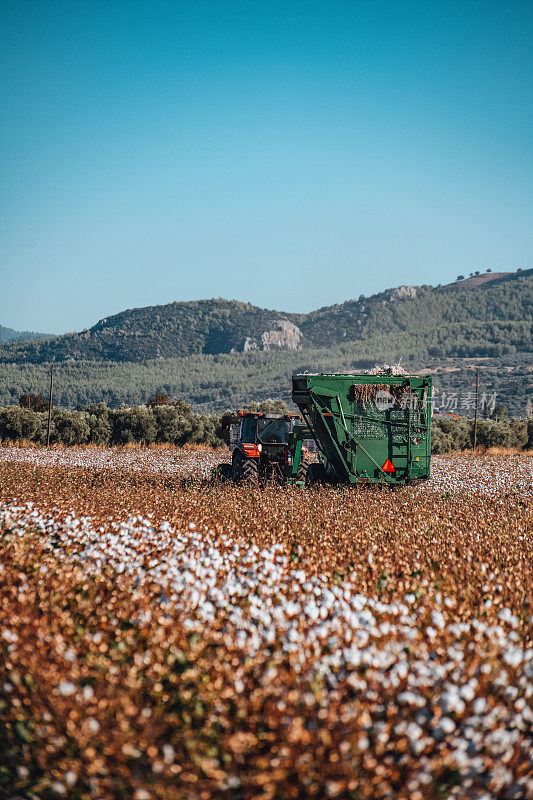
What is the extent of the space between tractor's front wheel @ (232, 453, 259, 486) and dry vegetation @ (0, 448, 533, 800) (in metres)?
6.06

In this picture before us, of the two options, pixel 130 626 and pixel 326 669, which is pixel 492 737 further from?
pixel 130 626

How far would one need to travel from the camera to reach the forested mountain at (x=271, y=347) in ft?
333

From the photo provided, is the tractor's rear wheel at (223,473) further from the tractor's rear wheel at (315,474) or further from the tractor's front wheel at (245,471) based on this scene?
the tractor's rear wheel at (315,474)

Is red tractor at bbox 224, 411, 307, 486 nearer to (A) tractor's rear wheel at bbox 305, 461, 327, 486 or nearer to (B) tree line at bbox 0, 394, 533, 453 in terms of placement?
(A) tractor's rear wheel at bbox 305, 461, 327, 486

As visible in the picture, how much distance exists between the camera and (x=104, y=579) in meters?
5.79

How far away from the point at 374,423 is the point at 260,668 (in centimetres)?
991

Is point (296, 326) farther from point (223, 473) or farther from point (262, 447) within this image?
point (262, 447)

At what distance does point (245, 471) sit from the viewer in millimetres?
14016

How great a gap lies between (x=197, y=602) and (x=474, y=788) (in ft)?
8.50

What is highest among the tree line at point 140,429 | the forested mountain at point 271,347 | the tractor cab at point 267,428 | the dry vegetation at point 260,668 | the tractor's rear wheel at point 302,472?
the forested mountain at point 271,347

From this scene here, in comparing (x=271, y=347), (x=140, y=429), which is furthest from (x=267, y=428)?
(x=271, y=347)

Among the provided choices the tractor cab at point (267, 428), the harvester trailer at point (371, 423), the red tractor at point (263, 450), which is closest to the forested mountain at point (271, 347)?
the tractor cab at point (267, 428)

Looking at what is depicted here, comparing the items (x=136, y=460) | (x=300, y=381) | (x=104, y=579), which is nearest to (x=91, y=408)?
(x=136, y=460)

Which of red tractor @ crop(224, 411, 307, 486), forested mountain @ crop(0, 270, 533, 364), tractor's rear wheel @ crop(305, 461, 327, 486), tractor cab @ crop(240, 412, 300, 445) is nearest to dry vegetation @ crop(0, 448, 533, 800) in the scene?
red tractor @ crop(224, 411, 307, 486)
